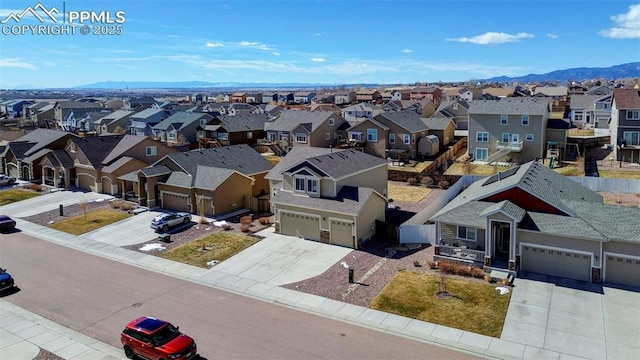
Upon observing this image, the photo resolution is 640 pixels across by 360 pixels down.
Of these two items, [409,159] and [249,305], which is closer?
[249,305]

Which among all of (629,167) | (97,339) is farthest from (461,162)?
(97,339)

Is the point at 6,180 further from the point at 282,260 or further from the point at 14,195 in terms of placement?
the point at 282,260

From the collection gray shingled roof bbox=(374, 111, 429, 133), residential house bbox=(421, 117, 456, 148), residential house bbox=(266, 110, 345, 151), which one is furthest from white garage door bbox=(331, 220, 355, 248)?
residential house bbox=(421, 117, 456, 148)

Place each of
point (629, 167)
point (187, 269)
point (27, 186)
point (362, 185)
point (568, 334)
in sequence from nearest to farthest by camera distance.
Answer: point (568, 334) < point (187, 269) < point (362, 185) < point (629, 167) < point (27, 186)

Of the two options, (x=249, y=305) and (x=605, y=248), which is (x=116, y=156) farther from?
(x=605, y=248)

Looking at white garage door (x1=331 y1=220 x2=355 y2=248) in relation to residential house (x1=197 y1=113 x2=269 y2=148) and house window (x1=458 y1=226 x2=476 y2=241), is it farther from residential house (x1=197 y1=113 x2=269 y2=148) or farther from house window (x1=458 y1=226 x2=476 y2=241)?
residential house (x1=197 y1=113 x2=269 y2=148)

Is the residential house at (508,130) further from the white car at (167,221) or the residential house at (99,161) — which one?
the residential house at (99,161)

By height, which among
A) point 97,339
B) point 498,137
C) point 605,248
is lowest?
point 97,339
